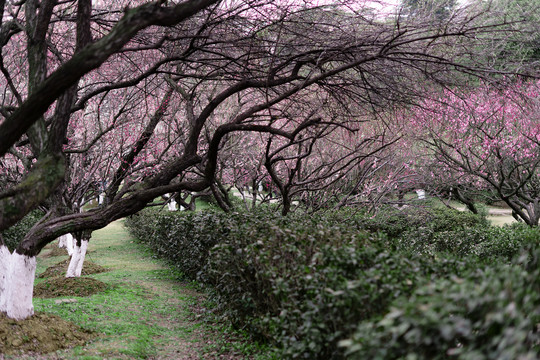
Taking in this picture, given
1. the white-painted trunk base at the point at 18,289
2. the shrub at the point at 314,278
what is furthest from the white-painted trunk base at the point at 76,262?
the shrub at the point at 314,278

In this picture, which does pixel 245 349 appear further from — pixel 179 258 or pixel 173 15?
pixel 179 258

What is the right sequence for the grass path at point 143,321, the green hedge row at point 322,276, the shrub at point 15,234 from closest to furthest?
the green hedge row at point 322,276, the grass path at point 143,321, the shrub at point 15,234

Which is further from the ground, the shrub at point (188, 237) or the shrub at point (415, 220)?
the shrub at point (188, 237)

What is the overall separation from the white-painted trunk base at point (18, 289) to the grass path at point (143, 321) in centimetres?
78

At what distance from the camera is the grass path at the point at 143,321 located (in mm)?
5926

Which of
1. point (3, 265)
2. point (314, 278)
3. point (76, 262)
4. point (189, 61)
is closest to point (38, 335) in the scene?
point (3, 265)

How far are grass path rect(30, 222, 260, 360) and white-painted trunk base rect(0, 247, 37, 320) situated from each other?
785 millimetres

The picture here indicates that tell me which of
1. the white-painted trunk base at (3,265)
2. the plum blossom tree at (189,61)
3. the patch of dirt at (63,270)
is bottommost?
the patch of dirt at (63,270)

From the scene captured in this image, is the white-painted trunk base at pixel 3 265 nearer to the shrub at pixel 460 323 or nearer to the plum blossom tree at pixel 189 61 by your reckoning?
the plum blossom tree at pixel 189 61

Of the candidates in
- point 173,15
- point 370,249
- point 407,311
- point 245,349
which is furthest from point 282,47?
point 407,311

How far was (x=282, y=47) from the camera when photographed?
21.0ft

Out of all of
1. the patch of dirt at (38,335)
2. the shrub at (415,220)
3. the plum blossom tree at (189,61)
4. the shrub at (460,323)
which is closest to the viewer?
the shrub at (460,323)

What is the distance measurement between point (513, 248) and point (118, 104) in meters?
8.81

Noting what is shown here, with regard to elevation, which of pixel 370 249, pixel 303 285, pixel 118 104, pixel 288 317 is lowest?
pixel 288 317
